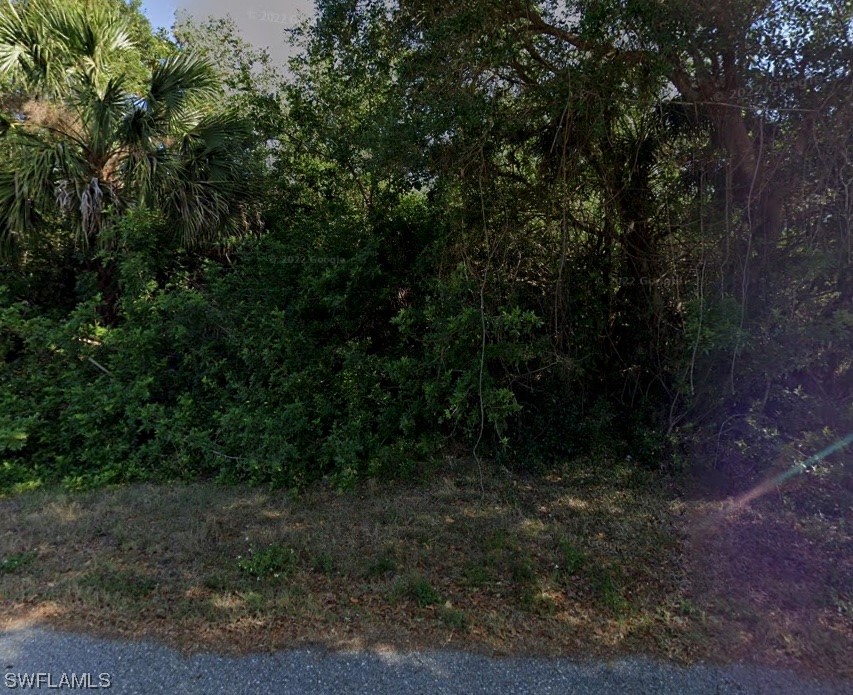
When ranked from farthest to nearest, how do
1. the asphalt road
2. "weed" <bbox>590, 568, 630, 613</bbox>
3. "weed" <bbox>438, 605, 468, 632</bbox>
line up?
"weed" <bbox>590, 568, 630, 613</bbox>, "weed" <bbox>438, 605, 468, 632</bbox>, the asphalt road

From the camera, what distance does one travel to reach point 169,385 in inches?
213

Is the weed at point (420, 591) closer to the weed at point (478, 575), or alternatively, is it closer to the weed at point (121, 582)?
the weed at point (478, 575)

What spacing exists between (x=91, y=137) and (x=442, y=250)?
4.50 m

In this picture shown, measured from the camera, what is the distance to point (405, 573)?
10.8 ft

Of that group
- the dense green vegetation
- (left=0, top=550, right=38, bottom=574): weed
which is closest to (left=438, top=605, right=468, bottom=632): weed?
the dense green vegetation

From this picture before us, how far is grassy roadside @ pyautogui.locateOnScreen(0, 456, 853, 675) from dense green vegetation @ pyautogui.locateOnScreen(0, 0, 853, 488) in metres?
0.59

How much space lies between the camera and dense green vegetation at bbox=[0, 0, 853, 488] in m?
4.00

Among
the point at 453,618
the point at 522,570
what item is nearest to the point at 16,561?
the point at 453,618

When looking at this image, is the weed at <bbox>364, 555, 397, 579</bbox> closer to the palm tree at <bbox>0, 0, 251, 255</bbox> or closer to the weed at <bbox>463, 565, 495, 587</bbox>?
the weed at <bbox>463, 565, 495, 587</bbox>

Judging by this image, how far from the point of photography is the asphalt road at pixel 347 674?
2350mm

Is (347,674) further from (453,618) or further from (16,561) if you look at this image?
(16,561)

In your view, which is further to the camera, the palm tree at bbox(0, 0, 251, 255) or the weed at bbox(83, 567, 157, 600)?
the palm tree at bbox(0, 0, 251, 255)

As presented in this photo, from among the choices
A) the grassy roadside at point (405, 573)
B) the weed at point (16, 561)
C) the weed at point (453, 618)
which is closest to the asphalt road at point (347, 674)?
the grassy roadside at point (405, 573)

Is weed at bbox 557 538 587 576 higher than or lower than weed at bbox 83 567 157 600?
higher
